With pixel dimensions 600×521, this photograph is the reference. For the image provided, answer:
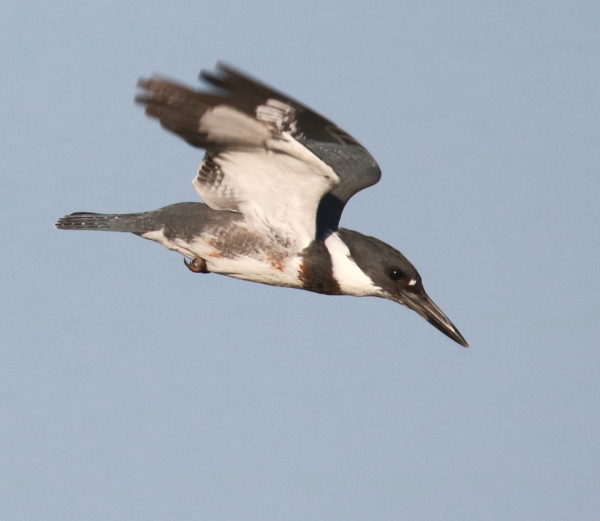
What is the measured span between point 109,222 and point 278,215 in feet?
4.93

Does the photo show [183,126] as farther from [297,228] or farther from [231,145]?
[297,228]

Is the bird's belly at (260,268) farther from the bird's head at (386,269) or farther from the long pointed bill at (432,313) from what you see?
the long pointed bill at (432,313)

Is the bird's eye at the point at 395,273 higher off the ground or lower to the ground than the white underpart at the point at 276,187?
lower

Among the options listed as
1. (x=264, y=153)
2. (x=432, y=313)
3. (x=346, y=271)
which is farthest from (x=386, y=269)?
(x=264, y=153)

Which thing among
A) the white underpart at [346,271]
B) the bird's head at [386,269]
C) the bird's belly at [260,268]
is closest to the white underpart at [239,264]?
the bird's belly at [260,268]

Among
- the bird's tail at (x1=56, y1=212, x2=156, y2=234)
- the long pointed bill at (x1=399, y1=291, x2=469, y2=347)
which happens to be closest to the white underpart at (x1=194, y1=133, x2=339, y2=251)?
the bird's tail at (x1=56, y1=212, x2=156, y2=234)

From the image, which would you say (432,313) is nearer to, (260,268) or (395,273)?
(395,273)

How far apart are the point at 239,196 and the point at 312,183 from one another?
727 mm

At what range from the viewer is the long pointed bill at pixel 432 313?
869 centimetres

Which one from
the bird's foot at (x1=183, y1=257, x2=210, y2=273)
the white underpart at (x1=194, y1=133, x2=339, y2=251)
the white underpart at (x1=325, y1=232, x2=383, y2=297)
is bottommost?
the bird's foot at (x1=183, y1=257, x2=210, y2=273)

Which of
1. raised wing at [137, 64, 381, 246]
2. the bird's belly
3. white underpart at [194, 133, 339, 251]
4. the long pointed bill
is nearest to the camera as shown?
raised wing at [137, 64, 381, 246]

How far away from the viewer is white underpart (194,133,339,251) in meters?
7.21

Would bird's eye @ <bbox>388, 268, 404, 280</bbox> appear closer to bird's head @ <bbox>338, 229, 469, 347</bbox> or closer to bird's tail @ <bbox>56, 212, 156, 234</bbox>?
bird's head @ <bbox>338, 229, 469, 347</bbox>

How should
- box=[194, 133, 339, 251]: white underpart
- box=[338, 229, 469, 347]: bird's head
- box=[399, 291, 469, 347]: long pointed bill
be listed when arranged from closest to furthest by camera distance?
1. box=[194, 133, 339, 251]: white underpart
2. box=[338, 229, 469, 347]: bird's head
3. box=[399, 291, 469, 347]: long pointed bill
